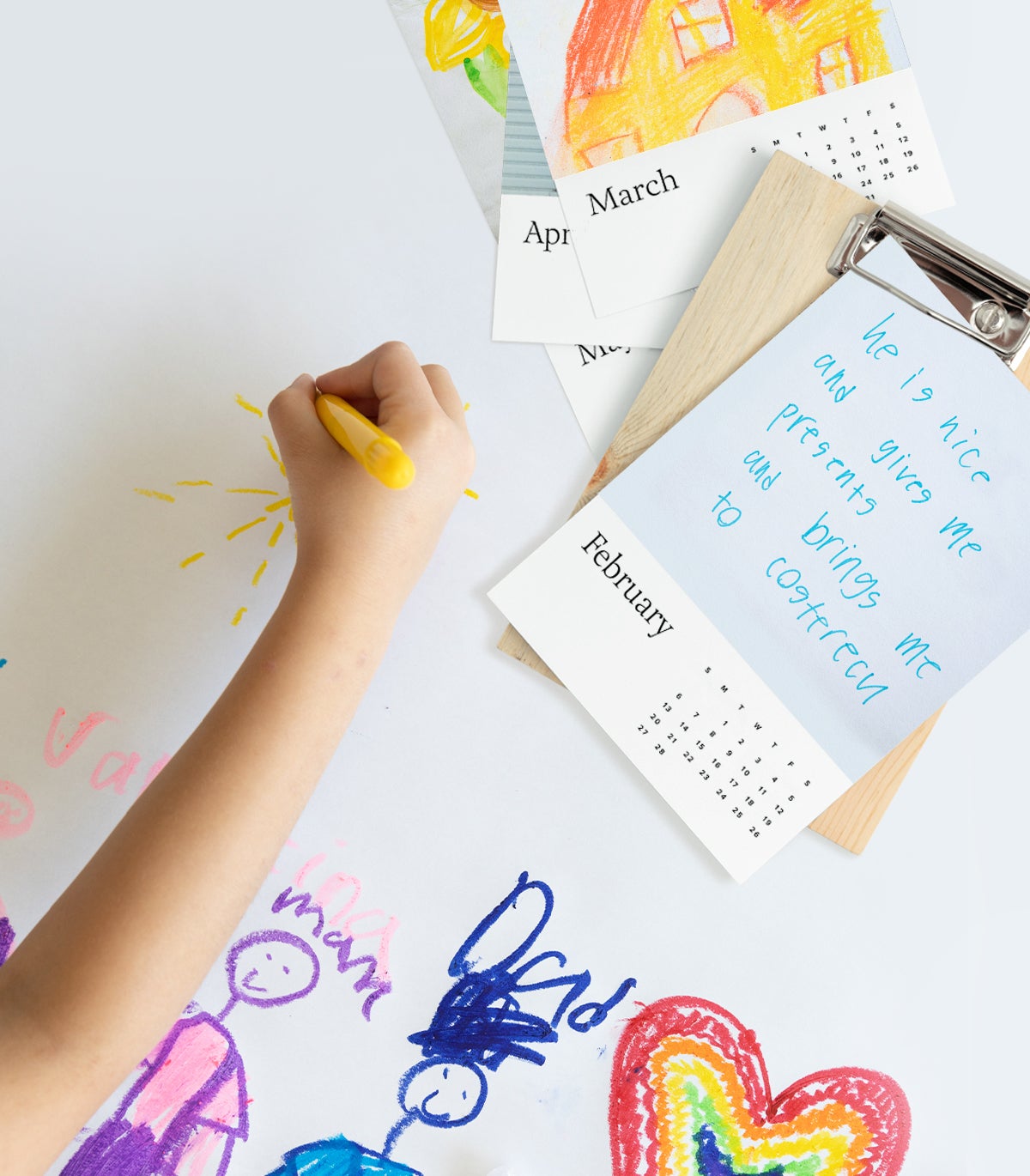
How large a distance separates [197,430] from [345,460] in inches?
5.0

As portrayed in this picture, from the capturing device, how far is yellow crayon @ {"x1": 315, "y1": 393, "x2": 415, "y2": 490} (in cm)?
45

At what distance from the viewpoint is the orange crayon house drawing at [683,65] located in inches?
23.0

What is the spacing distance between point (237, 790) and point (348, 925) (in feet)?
0.56

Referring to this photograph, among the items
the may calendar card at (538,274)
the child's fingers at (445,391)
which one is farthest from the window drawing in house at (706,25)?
the child's fingers at (445,391)

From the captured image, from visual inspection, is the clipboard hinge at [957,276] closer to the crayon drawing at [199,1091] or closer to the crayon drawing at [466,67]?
the crayon drawing at [466,67]

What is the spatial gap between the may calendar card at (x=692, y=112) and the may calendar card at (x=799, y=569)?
0.26 ft

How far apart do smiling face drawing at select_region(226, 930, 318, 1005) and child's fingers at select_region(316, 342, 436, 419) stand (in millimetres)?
330

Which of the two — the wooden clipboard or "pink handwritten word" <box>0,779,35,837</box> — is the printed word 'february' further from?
"pink handwritten word" <box>0,779,35,837</box>

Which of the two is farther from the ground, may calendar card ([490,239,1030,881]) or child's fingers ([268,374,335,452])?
child's fingers ([268,374,335,452])

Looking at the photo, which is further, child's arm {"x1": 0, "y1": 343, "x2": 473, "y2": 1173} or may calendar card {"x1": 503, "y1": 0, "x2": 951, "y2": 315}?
may calendar card {"x1": 503, "y1": 0, "x2": 951, "y2": 315}

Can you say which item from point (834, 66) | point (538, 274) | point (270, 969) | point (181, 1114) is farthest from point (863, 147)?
point (181, 1114)

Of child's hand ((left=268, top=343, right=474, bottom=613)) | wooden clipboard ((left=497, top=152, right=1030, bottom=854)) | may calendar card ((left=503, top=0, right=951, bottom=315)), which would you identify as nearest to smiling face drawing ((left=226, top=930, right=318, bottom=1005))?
child's hand ((left=268, top=343, right=474, bottom=613))

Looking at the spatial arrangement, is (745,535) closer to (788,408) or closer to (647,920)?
(788,408)

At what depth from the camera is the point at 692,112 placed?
588 millimetres
